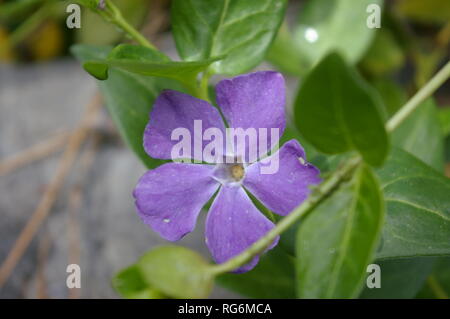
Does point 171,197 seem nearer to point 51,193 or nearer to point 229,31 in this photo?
point 229,31

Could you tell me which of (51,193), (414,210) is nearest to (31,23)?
(51,193)

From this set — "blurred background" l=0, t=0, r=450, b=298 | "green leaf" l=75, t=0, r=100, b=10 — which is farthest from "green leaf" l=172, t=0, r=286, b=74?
"blurred background" l=0, t=0, r=450, b=298

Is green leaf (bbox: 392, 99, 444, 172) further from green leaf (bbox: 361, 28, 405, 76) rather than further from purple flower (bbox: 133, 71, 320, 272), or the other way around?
green leaf (bbox: 361, 28, 405, 76)

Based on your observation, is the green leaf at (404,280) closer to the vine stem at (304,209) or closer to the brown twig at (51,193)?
the vine stem at (304,209)

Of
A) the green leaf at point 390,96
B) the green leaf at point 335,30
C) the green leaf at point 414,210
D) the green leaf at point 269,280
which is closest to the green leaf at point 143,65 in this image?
the green leaf at point 414,210

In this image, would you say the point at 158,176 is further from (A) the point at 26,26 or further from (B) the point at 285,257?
(A) the point at 26,26

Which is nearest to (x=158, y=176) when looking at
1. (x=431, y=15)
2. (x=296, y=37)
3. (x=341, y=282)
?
(x=341, y=282)

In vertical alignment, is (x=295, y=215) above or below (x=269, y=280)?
above
